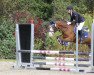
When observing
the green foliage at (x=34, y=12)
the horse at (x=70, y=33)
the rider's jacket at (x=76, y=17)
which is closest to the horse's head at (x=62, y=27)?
the horse at (x=70, y=33)

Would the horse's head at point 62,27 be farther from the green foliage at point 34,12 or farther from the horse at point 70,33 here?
the green foliage at point 34,12

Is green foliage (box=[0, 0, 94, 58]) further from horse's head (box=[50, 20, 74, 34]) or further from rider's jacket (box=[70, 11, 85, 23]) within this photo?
rider's jacket (box=[70, 11, 85, 23])

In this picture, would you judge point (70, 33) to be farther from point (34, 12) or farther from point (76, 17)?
point (34, 12)

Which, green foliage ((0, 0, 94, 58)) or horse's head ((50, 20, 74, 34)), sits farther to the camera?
green foliage ((0, 0, 94, 58))

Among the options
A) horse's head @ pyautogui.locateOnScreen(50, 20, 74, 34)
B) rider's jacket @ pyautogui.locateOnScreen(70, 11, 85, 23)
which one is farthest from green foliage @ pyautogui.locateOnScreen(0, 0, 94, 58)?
rider's jacket @ pyautogui.locateOnScreen(70, 11, 85, 23)

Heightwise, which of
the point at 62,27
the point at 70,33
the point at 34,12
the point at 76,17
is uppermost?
the point at 34,12

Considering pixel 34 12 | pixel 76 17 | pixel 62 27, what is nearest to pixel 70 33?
pixel 62 27

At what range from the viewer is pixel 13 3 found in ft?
73.2

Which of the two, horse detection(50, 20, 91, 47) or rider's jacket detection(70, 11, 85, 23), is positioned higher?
rider's jacket detection(70, 11, 85, 23)

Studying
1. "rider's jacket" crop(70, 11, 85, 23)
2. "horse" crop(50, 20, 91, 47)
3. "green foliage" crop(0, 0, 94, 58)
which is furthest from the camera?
"green foliage" crop(0, 0, 94, 58)

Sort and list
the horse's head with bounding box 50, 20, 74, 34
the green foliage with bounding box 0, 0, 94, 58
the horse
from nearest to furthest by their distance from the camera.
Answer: the horse, the horse's head with bounding box 50, 20, 74, 34, the green foliage with bounding box 0, 0, 94, 58

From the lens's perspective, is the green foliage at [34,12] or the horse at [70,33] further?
the green foliage at [34,12]

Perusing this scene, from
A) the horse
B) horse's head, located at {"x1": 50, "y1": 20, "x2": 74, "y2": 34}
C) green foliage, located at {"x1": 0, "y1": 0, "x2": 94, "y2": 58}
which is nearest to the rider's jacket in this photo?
the horse

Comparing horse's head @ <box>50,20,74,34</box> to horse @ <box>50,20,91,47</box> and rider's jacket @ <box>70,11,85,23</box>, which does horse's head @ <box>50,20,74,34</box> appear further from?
rider's jacket @ <box>70,11,85,23</box>
